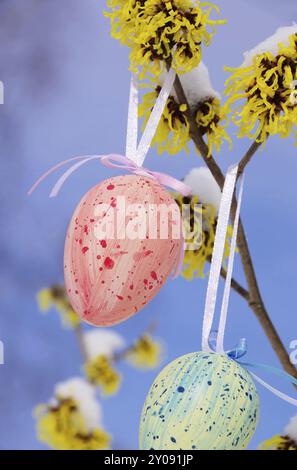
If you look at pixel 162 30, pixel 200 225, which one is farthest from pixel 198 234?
pixel 162 30

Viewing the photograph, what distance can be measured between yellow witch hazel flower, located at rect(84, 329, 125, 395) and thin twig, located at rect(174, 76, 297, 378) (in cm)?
28

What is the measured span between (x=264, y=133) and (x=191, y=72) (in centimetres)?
13

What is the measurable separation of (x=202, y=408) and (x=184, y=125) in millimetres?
328

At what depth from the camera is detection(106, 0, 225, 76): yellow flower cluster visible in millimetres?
759

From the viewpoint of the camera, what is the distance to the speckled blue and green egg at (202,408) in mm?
633

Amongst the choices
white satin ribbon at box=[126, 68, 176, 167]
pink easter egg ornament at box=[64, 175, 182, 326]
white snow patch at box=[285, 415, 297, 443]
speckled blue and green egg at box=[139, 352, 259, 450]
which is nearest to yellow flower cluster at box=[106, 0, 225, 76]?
white satin ribbon at box=[126, 68, 176, 167]

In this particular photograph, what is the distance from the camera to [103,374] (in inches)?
43.2

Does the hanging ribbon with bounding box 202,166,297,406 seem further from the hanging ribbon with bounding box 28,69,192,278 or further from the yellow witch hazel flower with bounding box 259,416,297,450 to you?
the yellow witch hazel flower with bounding box 259,416,297,450

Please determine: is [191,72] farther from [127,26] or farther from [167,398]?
[167,398]

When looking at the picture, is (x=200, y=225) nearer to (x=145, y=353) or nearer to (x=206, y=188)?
(x=206, y=188)

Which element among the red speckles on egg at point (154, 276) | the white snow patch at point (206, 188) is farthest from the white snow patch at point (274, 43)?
the red speckles on egg at point (154, 276)

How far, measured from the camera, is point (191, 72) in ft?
2.79
